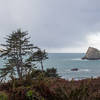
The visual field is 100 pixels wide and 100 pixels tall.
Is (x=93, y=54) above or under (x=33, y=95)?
above

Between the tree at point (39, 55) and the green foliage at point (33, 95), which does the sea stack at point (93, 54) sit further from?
the green foliage at point (33, 95)

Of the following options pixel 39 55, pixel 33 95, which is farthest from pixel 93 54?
pixel 33 95

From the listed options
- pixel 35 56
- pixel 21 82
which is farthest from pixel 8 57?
pixel 21 82

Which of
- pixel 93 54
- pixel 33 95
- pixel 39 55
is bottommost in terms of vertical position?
pixel 33 95

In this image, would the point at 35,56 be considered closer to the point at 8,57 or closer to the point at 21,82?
the point at 8,57

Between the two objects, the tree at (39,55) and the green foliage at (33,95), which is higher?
the tree at (39,55)

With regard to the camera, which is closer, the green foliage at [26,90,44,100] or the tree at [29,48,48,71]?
the green foliage at [26,90,44,100]

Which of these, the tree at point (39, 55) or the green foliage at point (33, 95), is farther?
the tree at point (39, 55)

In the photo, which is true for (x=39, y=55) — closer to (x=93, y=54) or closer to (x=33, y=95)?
(x=33, y=95)

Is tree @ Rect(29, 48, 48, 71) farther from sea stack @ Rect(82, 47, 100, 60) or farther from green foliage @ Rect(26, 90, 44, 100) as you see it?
sea stack @ Rect(82, 47, 100, 60)

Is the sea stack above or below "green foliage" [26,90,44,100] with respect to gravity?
above

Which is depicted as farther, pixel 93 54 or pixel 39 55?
pixel 93 54

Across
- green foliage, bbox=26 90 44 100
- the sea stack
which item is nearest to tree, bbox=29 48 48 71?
green foliage, bbox=26 90 44 100

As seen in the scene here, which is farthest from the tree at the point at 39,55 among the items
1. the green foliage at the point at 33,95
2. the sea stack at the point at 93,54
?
the sea stack at the point at 93,54
